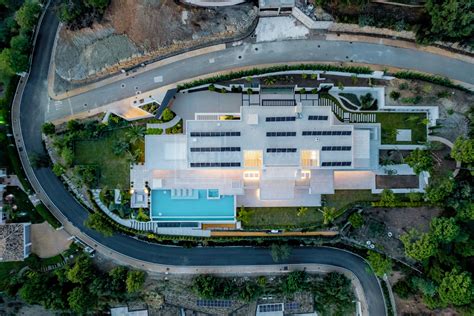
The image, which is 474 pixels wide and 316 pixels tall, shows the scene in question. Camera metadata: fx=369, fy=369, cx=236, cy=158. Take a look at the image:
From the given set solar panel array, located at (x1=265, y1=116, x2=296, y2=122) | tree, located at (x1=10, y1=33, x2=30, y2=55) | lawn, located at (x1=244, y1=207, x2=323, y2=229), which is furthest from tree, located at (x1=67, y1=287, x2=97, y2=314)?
solar panel array, located at (x1=265, y1=116, x2=296, y2=122)

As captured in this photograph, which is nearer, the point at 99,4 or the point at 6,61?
the point at 99,4

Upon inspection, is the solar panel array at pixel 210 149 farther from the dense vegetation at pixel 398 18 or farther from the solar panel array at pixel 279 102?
the dense vegetation at pixel 398 18

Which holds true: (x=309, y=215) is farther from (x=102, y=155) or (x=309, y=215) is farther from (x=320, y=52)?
(x=102, y=155)

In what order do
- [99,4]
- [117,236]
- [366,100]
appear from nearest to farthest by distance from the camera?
[99,4], [366,100], [117,236]

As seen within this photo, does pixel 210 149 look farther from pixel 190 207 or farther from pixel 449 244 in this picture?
pixel 449 244

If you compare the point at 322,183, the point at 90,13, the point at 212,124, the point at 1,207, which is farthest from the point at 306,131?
the point at 1,207

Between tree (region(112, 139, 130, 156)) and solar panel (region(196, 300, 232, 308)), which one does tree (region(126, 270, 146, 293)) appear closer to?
solar panel (region(196, 300, 232, 308))

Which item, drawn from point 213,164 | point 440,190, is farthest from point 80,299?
point 440,190
